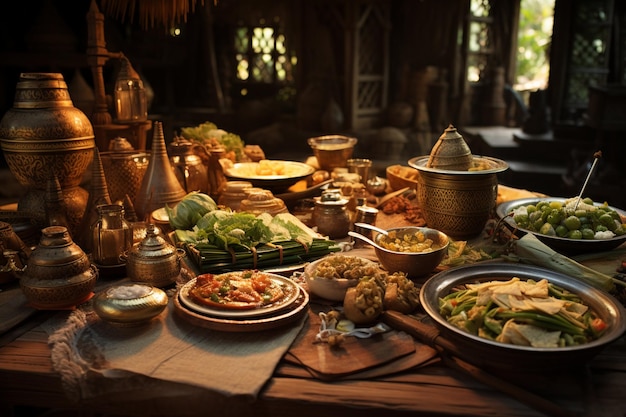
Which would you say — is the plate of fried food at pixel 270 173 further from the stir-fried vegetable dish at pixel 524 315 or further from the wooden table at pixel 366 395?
the wooden table at pixel 366 395

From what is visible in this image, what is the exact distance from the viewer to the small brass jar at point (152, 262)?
224cm

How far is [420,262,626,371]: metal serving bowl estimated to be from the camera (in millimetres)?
1597

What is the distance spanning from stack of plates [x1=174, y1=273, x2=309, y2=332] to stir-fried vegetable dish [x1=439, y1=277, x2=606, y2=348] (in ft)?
1.71

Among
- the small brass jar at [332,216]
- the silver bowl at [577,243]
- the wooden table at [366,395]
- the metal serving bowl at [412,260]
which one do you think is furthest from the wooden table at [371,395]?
the small brass jar at [332,216]

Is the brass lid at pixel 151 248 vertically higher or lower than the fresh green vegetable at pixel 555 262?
higher

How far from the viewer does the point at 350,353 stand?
182cm

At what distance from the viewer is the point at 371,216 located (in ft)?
10.1

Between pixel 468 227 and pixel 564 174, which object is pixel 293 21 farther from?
pixel 468 227

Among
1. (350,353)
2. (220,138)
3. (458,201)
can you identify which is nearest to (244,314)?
(350,353)

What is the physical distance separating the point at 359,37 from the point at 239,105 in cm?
253

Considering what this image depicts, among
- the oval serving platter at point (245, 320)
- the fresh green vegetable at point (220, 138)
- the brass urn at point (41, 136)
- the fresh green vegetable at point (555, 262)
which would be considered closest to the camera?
the oval serving platter at point (245, 320)

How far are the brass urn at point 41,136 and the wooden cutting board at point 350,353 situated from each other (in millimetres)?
1570

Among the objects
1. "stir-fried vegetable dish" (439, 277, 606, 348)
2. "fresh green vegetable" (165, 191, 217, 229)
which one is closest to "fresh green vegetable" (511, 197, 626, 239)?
"stir-fried vegetable dish" (439, 277, 606, 348)

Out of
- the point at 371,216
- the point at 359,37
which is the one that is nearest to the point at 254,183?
the point at 371,216
